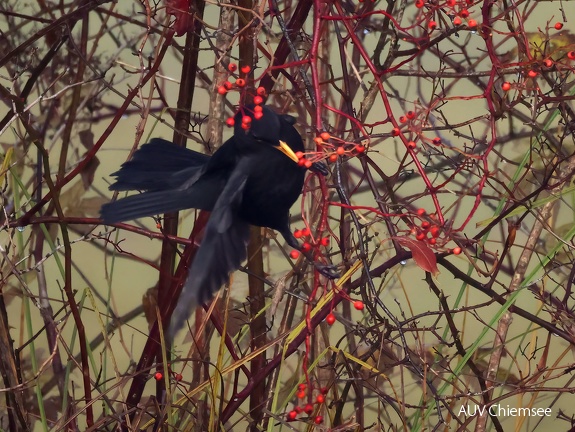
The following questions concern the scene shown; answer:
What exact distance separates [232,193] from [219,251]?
0.03m

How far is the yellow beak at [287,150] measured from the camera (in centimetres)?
35

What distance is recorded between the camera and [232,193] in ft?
1.18

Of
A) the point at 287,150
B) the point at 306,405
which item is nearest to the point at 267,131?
the point at 287,150

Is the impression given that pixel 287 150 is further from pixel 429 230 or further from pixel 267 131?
pixel 429 230

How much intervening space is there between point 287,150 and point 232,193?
0.10 ft

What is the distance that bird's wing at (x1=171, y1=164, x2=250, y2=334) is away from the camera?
1.05 feet

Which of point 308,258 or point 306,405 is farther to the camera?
point 306,405

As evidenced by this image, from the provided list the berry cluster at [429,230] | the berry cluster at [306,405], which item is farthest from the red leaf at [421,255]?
the berry cluster at [306,405]

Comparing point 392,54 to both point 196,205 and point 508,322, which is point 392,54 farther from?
point 196,205

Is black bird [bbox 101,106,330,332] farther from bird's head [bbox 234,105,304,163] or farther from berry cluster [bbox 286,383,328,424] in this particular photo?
berry cluster [bbox 286,383,328,424]

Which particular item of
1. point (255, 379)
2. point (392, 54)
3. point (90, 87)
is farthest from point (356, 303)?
point (90, 87)

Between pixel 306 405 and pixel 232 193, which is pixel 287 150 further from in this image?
pixel 306 405

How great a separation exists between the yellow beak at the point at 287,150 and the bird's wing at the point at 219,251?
0.02m

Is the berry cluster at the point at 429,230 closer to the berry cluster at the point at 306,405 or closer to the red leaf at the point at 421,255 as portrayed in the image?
the red leaf at the point at 421,255
